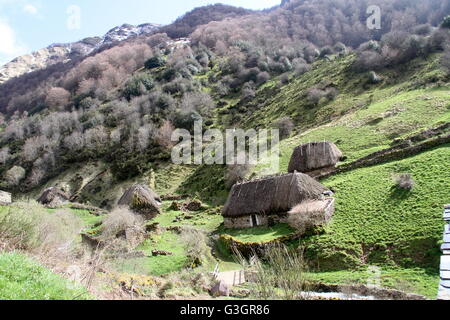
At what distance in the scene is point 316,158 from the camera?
28.5m

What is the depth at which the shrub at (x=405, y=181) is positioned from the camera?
18.2 meters

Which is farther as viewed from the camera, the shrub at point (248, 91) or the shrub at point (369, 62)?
the shrub at point (248, 91)

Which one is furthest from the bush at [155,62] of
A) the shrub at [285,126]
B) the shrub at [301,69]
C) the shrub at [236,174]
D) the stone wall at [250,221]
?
the stone wall at [250,221]

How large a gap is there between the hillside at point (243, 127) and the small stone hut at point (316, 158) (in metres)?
1.14

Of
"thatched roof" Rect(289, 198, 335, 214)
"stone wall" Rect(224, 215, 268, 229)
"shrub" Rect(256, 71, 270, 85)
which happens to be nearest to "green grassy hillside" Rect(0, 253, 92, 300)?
"thatched roof" Rect(289, 198, 335, 214)

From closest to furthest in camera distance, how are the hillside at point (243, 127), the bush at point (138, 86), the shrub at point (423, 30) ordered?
the hillside at point (243, 127), the shrub at point (423, 30), the bush at point (138, 86)

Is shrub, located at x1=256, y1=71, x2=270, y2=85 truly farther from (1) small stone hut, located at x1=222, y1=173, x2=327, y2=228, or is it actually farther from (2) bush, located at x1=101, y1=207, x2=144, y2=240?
(2) bush, located at x1=101, y1=207, x2=144, y2=240

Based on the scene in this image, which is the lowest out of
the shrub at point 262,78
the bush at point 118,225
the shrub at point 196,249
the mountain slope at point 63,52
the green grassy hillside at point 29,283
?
→ the shrub at point 196,249

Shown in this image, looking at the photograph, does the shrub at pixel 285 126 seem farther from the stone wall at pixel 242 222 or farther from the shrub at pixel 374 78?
the stone wall at pixel 242 222

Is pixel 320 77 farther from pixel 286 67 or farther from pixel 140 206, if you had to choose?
pixel 140 206

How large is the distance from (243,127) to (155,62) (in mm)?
49340

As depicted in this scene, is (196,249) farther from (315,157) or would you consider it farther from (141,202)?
(315,157)

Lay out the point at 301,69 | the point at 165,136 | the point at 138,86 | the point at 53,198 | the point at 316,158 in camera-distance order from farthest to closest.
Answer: the point at 138,86 < the point at 301,69 < the point at 165,136 < the point at 53,198 < the point at 316,158

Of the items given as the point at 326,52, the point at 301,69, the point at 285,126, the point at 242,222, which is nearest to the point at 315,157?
the point at 242,222
